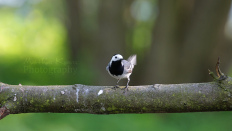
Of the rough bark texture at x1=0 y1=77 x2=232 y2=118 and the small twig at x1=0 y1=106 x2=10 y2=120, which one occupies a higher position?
the rough bark texture at x1=0 y1=77 x2=232 y2=118

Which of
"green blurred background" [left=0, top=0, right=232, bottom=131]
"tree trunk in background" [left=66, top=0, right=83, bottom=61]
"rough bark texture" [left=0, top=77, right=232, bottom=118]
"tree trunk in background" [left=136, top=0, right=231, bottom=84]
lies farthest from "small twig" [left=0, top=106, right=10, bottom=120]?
"tree trunk in background" [left=66, top=0, right=83, bottom=61]

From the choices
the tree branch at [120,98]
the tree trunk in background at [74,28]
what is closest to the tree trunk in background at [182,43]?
the tree trunk in background at [74,28]

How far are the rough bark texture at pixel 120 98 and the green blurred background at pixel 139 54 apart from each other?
3160 millimetres

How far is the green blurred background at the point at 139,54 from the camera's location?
262 inches

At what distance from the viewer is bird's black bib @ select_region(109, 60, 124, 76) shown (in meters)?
4.39

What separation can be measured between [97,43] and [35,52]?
5.55 metres

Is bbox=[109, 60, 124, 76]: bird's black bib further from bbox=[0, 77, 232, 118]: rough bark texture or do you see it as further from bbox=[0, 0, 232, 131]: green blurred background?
bbox=[0, 0, 232, 131]: green blurred background

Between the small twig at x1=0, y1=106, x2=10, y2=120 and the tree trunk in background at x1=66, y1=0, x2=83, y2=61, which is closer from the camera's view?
the small twig at x1=0, y1=106, x2=10, y2=120

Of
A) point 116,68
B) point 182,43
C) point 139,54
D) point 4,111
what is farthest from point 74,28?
point 4,111

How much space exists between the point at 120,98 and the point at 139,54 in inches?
263

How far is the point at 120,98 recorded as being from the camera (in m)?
3.12

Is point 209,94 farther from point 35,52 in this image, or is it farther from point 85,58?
point 35,52

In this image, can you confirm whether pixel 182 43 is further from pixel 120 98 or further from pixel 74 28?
pixel 120 98

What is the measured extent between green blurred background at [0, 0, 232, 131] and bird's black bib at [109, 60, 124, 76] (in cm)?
210
